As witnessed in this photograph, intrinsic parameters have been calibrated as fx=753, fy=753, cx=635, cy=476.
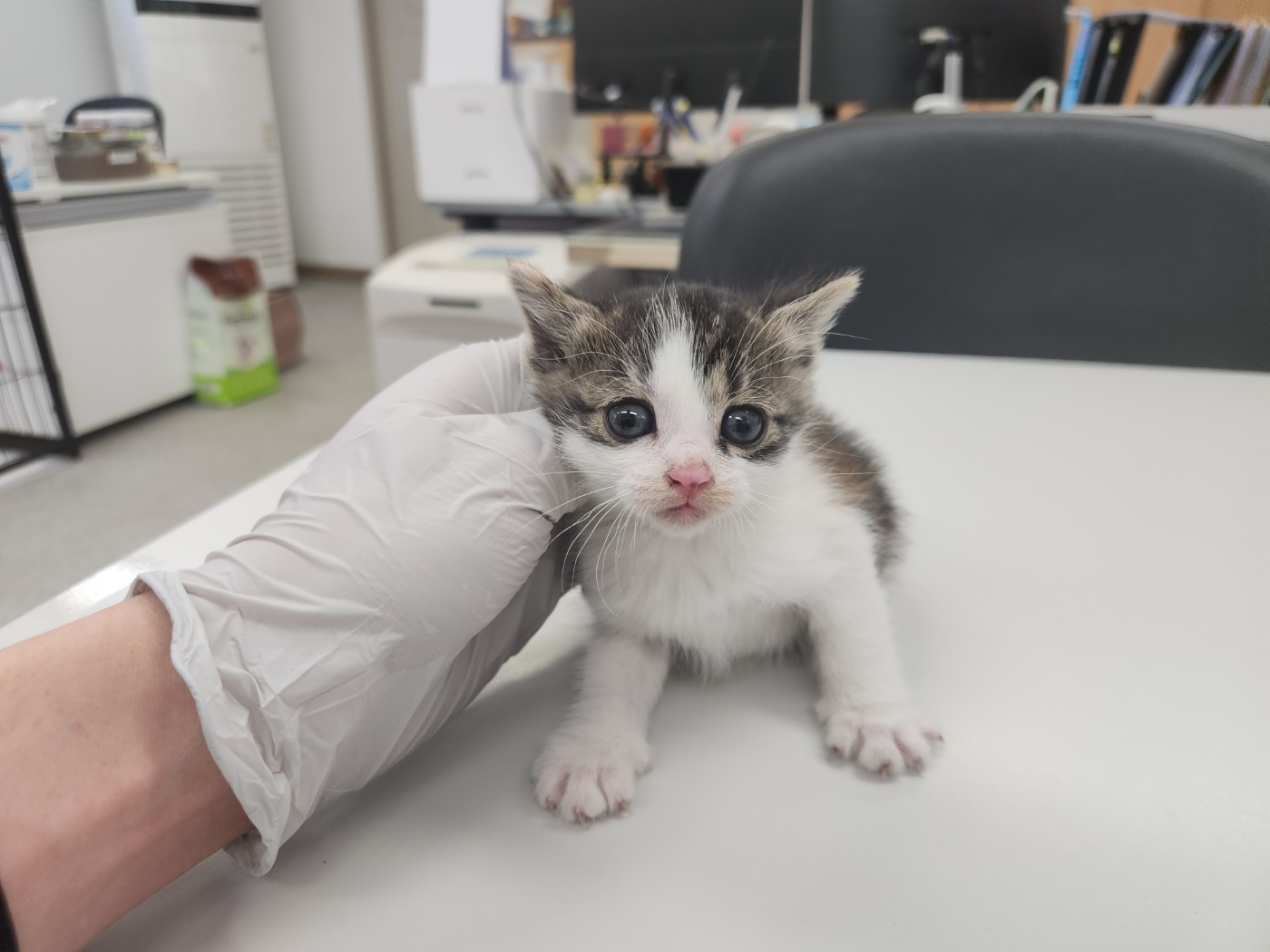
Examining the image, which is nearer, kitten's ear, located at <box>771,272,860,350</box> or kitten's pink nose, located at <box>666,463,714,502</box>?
kitten's pink nose, located at <box>666,463,714,502</box>

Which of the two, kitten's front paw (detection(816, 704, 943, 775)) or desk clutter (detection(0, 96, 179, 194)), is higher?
desk clutter (detection(0, 96, 179, 194))

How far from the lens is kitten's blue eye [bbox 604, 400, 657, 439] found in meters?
0.69

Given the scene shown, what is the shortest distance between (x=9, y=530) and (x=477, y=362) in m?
0.43

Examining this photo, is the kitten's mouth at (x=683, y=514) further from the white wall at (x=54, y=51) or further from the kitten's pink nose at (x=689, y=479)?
the white wall at (x=54, y=51)

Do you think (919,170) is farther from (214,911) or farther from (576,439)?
(214,911)

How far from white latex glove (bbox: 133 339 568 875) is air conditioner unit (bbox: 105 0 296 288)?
45 cm

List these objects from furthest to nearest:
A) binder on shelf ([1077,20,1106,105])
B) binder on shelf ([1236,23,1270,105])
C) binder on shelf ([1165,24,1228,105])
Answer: binder on shelf ([1077,20,1106,105]) < binder on shelf ([1165,24,1228,105]) < binder on shelf ([1236,23,1270,105])

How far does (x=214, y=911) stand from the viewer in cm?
49

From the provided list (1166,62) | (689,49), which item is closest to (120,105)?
(1166,62)

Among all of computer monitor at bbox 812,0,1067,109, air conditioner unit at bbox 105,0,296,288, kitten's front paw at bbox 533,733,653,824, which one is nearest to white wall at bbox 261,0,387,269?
air conditioner unit at bbox 105,0,296,288

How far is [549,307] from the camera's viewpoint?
75 cm

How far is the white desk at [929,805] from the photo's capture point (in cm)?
48

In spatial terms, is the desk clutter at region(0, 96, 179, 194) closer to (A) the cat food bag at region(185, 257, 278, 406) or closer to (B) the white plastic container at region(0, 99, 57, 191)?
(B) the white plastic container at region(0, 99, 57, 191)

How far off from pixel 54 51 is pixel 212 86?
1.57 feet
